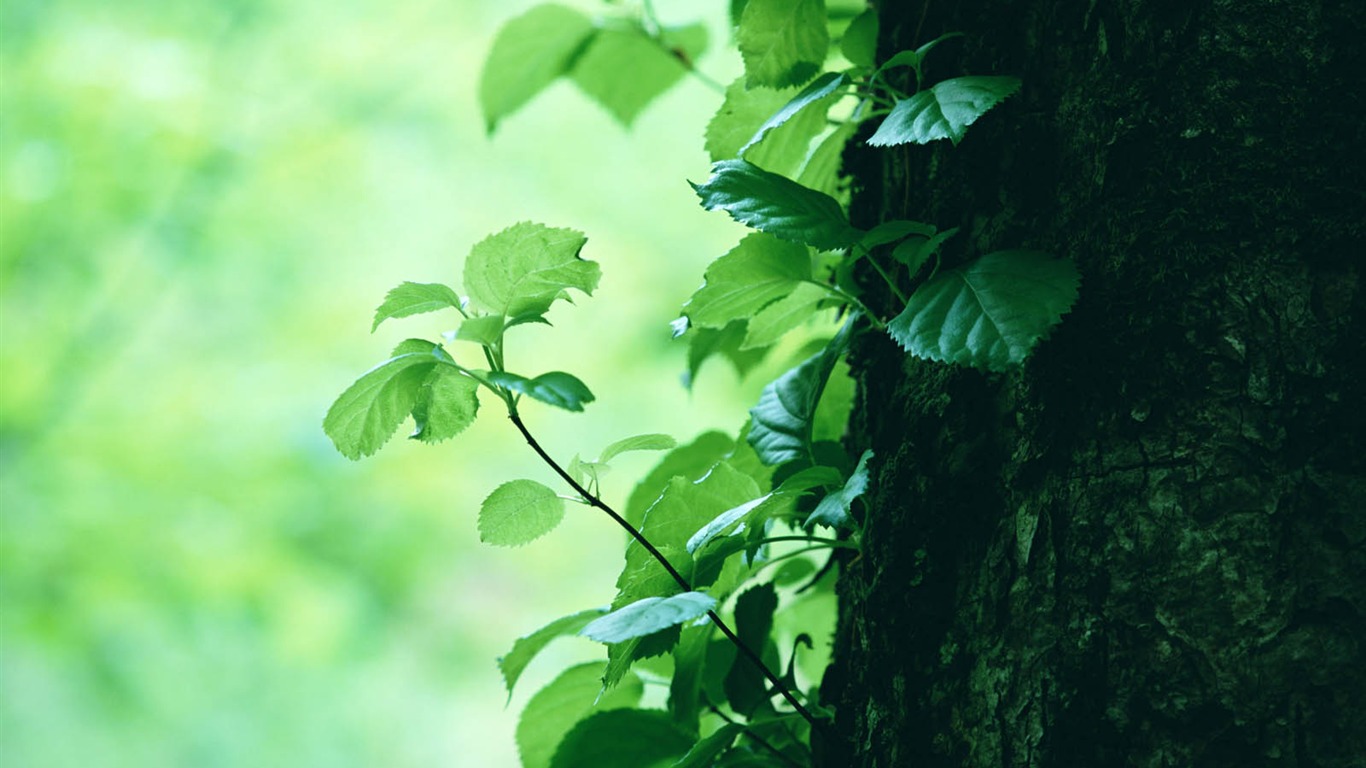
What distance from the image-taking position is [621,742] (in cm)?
63

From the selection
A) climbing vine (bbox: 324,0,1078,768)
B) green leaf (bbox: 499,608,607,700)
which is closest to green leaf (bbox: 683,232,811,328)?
climbing vine (bbox: 324,0,1078,768)

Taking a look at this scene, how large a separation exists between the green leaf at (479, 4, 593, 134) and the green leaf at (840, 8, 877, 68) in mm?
353

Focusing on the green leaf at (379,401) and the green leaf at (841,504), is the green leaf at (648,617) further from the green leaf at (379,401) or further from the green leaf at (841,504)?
the green leaf at (379,401)

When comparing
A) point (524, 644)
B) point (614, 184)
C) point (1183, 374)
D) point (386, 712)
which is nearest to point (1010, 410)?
point (1183, 374)

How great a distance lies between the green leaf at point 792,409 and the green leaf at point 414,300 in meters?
0.21

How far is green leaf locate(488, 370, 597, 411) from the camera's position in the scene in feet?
1.67

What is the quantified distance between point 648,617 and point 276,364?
334 cm

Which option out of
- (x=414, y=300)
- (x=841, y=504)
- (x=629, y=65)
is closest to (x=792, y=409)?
(x=841, y=504)

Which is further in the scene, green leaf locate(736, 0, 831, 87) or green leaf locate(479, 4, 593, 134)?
green leaf locate(479, 4, 593, 134)

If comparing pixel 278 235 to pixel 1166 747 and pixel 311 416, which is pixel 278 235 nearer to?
pixel 311 416

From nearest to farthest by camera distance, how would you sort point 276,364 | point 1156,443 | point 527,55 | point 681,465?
1. point 1156,443
2. point 681,465
3. point 527,55
4. point 276,364

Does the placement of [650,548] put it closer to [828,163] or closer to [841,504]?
[841,504]

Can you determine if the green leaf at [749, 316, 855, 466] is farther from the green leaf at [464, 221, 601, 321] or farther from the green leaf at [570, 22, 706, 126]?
the green leaf at [570, 22, 706, 126]

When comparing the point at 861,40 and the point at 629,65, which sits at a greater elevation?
the point at 629,65
